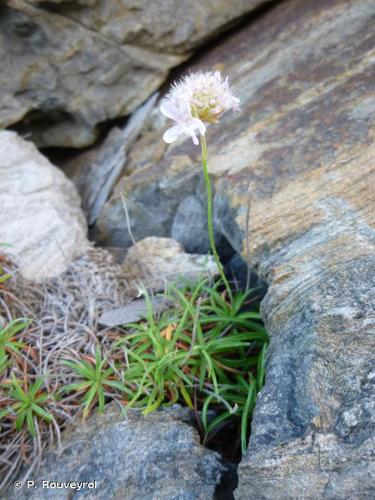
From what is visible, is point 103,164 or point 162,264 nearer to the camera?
point 162,264

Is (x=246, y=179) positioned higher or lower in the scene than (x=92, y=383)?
higher

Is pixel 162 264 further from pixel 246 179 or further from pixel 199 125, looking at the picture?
pixel 199 125

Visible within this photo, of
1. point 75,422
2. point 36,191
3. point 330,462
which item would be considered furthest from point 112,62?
point 330,462

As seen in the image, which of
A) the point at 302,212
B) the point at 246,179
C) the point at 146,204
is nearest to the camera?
the point at 302,212

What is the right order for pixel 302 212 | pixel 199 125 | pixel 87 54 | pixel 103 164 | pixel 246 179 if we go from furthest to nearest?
pixel 103 164 < pixel 87 54 < pixel 246 179 < pixel 302 212 < pixel 199 125

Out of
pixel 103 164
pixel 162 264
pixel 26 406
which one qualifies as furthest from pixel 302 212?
pixel 103 164

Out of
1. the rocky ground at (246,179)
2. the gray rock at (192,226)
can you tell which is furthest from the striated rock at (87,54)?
the gray rock at (192,226)
